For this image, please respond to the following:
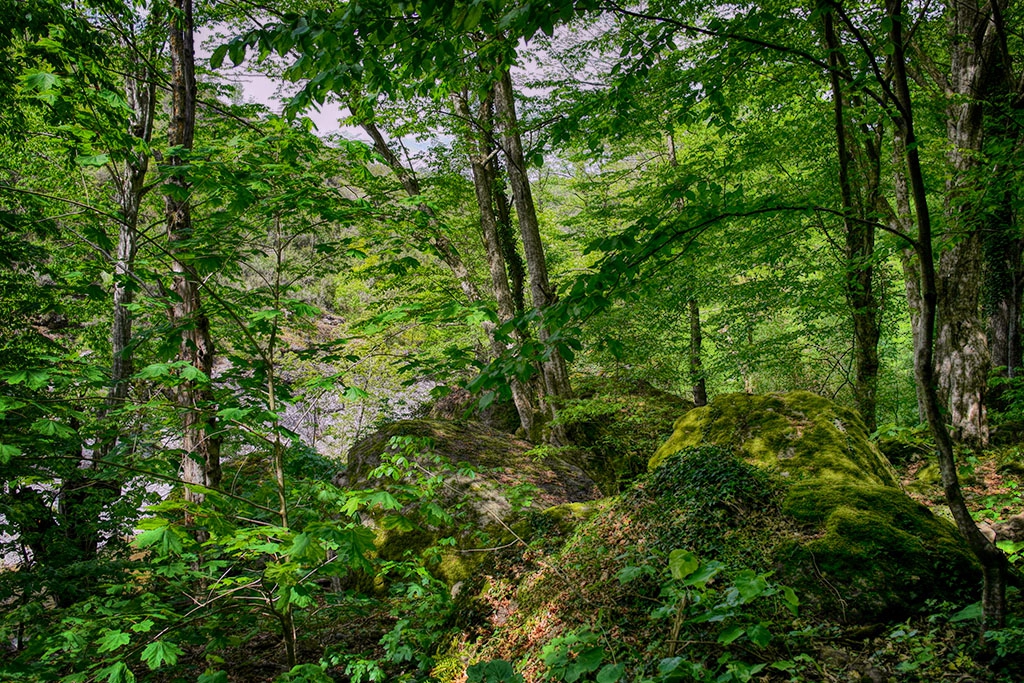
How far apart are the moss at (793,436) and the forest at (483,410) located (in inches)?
1.3

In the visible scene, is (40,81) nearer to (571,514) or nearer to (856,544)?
(571,514)

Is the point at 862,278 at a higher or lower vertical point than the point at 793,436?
higher

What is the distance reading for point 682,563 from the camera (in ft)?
4.37

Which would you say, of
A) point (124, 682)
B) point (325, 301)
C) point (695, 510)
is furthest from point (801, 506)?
point (325, 301)

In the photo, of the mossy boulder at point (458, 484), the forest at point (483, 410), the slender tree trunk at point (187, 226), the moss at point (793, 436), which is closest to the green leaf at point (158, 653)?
the forest at point (483, 410)

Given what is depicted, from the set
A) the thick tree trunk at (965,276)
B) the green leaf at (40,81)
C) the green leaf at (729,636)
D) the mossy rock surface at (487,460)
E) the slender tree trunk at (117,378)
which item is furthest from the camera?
the mossy rock surface at (487,460)

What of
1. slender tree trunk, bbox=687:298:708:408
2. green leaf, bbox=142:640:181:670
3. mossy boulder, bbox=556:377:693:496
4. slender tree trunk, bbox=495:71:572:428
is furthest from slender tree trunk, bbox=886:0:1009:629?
slender tree trunk, bbox=687:298:708:408

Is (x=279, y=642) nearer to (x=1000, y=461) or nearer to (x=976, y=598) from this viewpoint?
(x=976, y=598)

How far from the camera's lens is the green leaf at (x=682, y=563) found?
131 cm

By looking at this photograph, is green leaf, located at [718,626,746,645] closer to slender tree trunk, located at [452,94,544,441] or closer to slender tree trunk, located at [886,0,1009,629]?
slender tree trunk, located at [886,0,1009,629]

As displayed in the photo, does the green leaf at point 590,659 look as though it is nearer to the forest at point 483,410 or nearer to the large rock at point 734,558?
the forest at point 483,410

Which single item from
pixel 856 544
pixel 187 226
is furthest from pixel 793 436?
pixel 187 226

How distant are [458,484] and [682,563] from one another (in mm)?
3848

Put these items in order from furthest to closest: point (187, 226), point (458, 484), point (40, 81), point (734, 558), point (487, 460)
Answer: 1. point (487, 460)
2. point (458, 484)
3. point (187, 226)
4. point (734, 558)
5. point (40, 81)
